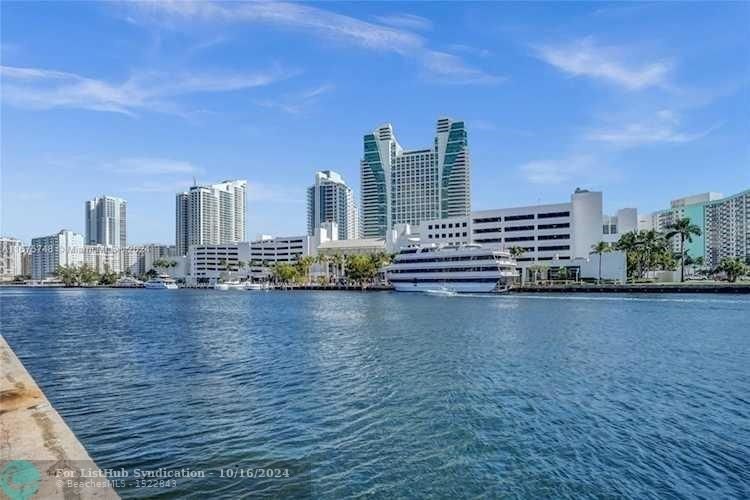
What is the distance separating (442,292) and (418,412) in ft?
309

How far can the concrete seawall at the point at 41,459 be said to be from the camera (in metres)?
7.71

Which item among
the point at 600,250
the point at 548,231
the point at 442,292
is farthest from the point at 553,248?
the point at 442,292

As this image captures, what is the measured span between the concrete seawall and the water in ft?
7.51

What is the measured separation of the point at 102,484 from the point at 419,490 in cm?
697

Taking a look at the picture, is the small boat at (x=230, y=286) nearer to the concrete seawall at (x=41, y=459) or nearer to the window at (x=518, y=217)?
the window at (x=518, y=217)

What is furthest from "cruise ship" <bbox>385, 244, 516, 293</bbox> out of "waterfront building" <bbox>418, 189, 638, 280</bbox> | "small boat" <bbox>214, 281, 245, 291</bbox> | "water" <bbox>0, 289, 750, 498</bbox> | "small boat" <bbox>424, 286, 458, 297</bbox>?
"small boat" <bbox>214, 281, 245, 291</bbox>

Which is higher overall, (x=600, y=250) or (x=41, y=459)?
(x=600, y=250)

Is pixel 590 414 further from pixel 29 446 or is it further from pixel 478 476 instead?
pixel 29 446

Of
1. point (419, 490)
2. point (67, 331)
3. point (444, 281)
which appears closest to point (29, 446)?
point (419, 490)

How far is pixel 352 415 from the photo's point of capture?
16953mm

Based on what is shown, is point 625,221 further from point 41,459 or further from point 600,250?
point 41,459

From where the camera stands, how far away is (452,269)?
115375 millimetres

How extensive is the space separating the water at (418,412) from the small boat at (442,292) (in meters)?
70.6

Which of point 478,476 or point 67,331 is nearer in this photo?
point 478,476
